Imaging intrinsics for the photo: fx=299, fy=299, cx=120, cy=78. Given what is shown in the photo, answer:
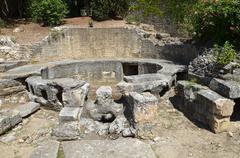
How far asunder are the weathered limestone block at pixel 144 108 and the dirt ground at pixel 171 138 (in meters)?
0.18

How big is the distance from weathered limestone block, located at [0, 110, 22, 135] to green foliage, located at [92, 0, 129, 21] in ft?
30.0

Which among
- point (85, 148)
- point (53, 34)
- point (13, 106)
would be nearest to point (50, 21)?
point (53, 34)

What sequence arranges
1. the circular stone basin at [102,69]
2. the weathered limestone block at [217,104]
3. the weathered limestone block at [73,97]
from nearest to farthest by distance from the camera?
the weathered limestone block at [217,104], the weathered limestone block at [73,97], the circular stone basin at [102,69]

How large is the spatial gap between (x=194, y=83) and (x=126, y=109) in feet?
6.46

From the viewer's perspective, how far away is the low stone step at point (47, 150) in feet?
18.7

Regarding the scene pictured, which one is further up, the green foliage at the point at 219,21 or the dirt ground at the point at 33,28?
the green foliage at the point at 219,21

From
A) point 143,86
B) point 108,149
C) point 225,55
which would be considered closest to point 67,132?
point 108,149

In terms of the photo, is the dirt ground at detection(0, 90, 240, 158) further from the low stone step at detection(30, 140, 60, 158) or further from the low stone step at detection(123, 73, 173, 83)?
the low stone step at detection(123, 73, 173, 83)

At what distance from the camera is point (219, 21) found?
8898mm

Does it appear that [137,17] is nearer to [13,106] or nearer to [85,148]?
[13,106]

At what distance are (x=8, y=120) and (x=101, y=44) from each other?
7.45 m

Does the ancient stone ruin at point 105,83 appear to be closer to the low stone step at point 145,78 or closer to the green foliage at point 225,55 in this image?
the low stone step at point 145,78

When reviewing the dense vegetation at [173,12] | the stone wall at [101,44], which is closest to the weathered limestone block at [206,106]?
the dense vegetation at [173,12]

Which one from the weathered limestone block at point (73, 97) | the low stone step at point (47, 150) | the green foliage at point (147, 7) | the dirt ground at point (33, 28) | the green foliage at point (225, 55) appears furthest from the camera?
the green foliage at point (147, 7)
